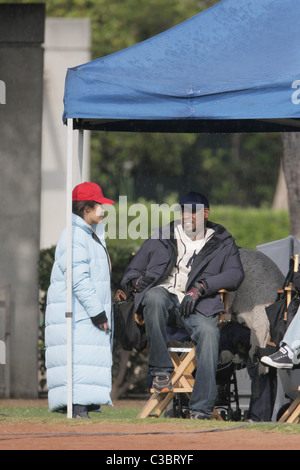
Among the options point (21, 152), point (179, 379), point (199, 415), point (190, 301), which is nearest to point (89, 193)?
point (190, 301)

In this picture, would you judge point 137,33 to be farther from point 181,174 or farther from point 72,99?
point 72,99

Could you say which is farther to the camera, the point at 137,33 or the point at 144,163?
the point at 144,163

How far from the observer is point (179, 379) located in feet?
25.8

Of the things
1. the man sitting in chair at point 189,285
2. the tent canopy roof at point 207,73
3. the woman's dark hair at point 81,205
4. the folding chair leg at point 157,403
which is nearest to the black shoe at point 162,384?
the man sitting in chair at point 189,285

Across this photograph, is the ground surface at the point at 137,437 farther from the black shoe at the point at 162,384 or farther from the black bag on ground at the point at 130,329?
the black bag on ground at the point at 130,329

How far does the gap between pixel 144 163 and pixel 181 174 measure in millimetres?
1289

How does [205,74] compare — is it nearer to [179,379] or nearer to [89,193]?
[89,193]

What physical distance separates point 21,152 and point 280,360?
481 cm

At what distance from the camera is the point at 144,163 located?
29734 millimetres

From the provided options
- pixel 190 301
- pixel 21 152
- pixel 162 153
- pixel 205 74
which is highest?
pixel 162 153

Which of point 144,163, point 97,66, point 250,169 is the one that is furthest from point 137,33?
point 97,66

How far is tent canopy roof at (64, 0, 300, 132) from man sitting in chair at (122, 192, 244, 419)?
982mm

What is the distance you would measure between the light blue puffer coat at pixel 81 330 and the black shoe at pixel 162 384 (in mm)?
341

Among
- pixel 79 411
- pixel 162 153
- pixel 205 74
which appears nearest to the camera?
pixel 205 74
